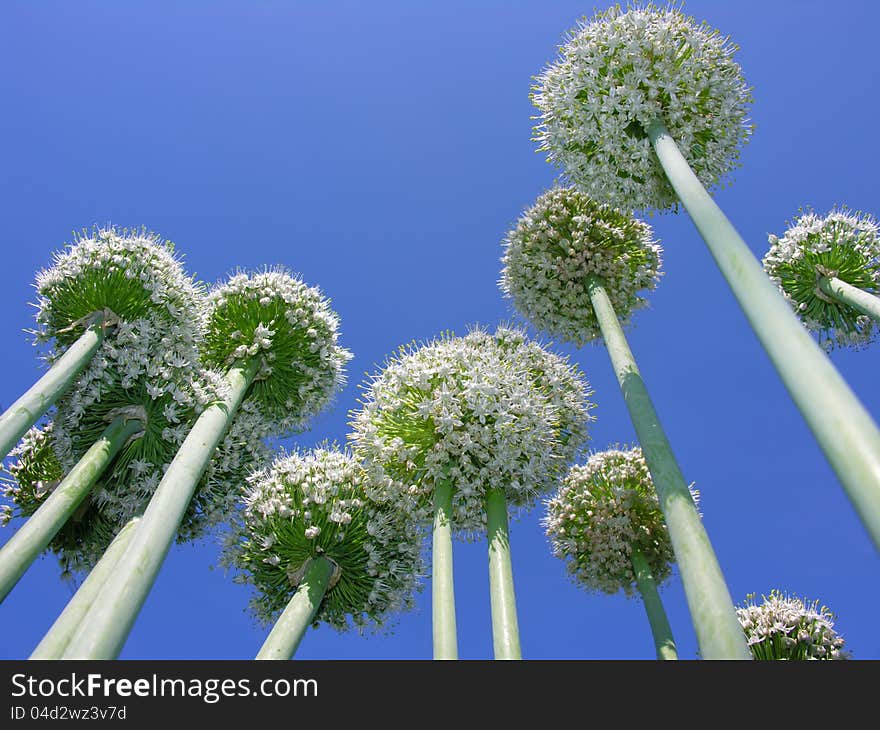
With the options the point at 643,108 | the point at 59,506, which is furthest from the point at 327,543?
the point at 643,108

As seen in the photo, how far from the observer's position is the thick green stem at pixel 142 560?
14.6ft

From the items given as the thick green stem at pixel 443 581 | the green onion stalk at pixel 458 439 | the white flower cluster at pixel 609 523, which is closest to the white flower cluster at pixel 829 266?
the white flower cluster at pixel 609 523

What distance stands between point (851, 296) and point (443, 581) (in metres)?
8.05

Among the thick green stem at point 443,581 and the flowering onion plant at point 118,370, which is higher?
the flowering onion plant at point 118,370

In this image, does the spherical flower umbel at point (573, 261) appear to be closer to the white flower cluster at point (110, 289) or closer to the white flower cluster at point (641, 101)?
the white flower cluster at point (641, 101)

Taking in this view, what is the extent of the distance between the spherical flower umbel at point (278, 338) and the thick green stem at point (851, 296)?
311 inches

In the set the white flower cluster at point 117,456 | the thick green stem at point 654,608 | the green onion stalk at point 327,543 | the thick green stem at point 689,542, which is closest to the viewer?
the thick green stem at point 689,542

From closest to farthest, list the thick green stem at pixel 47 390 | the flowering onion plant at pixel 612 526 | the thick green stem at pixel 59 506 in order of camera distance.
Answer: the thick green stem at pixel 59 506 → the thick green stem at pixel 47 390 → the flowering onion plant at pixel 612 526

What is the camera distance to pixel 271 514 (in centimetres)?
766

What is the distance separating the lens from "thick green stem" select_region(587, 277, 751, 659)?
3.65m
